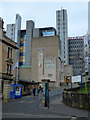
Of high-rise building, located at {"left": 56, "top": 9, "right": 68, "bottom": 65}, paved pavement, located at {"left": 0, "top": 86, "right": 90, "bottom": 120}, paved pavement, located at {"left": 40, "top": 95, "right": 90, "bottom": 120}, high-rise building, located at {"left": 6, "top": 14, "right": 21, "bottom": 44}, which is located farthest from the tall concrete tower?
paved pavement, located at {"left": 40, "top": 95, "right": 90, "bottom": 120}

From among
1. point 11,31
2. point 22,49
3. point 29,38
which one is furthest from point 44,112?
point 11,31

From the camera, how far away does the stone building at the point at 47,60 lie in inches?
2630

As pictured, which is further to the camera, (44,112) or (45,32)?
(45,32)

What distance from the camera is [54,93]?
31797 millimetres

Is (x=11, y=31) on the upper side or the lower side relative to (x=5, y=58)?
upper

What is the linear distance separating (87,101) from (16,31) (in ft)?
396

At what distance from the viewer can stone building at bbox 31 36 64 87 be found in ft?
219

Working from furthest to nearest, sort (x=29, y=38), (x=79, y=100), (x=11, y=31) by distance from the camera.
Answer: (x=11, y=31), (x=29, y=38), (x=79, y=100)

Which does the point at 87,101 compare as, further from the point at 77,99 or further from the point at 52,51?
the point at 52,51

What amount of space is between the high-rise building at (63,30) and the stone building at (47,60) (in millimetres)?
65141

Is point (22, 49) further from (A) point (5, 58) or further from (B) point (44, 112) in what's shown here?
(B) point (44, 112)

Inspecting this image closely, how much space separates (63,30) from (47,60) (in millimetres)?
72766

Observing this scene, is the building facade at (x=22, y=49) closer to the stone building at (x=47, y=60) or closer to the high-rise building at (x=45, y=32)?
the high-rise building at (x=45, y=32)

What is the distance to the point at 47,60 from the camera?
68.6m
